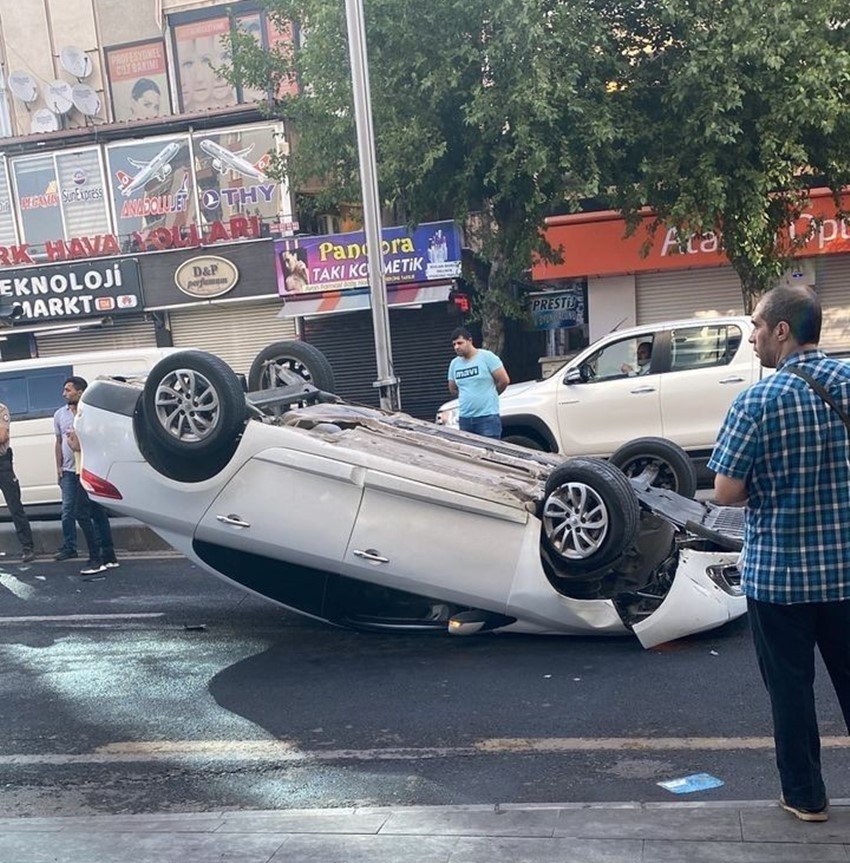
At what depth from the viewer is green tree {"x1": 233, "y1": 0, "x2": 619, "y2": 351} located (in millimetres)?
11461

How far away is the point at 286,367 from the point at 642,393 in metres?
4.47

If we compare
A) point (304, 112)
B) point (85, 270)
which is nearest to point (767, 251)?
point (304, 112)

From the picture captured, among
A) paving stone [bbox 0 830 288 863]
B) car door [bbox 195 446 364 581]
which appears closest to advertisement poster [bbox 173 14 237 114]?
car door [bbox 195 446 364 581]

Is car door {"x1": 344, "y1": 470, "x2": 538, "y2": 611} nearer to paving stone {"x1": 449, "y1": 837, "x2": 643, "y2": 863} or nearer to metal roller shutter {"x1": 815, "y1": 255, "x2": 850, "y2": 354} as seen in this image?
paving stone {"x1": 449, "y1": 837, "x2": 643, "y2": 863}

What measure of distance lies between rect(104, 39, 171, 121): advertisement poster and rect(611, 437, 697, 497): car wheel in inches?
623

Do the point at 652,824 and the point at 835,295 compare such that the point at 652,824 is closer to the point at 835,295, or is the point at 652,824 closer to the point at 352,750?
the point at 352,750

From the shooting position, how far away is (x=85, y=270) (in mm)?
18453

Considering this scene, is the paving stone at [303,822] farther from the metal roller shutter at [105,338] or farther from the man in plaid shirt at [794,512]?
the metal roller shutter at [105,338]

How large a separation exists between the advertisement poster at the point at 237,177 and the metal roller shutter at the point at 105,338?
2.47 m

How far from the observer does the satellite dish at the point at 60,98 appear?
19.3m

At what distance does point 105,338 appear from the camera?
1920 centimetres

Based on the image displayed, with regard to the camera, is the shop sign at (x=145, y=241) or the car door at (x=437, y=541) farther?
the shop sign at (x=145, y=241)

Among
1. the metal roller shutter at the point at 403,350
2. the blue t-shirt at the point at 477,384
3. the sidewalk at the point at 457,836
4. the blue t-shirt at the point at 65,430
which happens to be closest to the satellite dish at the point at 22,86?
the metal roller shutter at the point at 403,350

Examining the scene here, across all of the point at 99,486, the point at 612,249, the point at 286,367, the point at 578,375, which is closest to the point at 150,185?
the point at 612,249
